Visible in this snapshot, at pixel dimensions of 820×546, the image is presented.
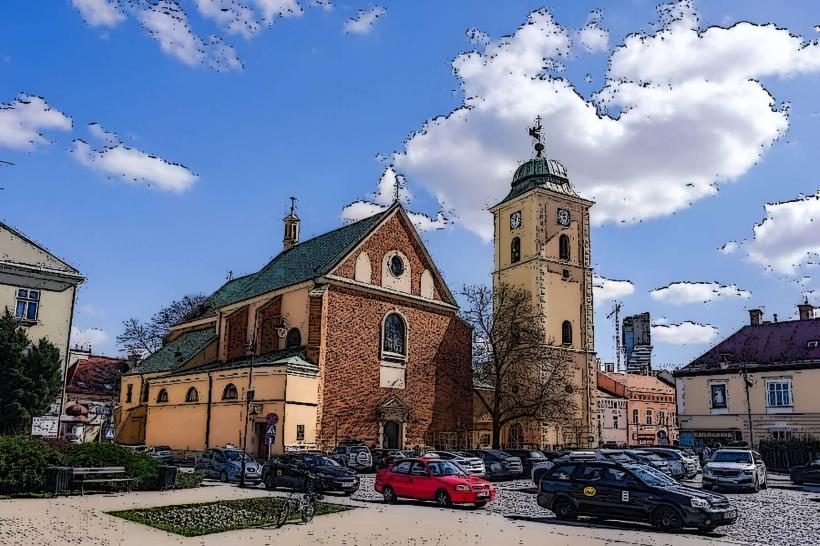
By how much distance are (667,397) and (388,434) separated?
50677mm

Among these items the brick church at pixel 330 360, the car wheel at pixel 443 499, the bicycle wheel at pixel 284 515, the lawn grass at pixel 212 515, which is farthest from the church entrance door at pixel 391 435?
the bicycle wheel at pixel 284 515

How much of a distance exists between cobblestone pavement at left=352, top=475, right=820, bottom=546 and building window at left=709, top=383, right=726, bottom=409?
1864 cm

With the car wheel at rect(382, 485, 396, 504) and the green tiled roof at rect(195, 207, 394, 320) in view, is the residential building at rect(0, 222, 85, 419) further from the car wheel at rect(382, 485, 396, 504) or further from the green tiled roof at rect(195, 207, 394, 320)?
the car wheel at rect(382, 485, 396, 504)

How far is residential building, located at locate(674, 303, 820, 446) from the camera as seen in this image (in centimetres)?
4438

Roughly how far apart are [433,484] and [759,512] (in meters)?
9.58

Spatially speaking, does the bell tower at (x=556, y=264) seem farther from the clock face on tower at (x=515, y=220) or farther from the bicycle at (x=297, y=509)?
the bicycle at (x=297, y=509)

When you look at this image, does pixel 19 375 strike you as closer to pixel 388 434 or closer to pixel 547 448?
pixel 388 434

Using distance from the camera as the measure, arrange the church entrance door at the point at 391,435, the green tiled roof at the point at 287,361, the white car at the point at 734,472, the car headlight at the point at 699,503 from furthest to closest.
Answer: the church entrance door at the point at 391,435, the green tiled roof at the point at 287,361, the white car at the point at 734,472, the car headlight at the point at 699,503

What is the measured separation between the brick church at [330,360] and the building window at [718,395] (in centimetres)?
1739

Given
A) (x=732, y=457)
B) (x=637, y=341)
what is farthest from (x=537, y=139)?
(x=637, y=341)

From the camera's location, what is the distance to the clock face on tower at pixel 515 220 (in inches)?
2163

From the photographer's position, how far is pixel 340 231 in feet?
156

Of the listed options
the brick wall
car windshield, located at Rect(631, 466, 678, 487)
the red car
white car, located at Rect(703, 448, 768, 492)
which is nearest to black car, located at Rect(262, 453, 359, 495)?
the red car

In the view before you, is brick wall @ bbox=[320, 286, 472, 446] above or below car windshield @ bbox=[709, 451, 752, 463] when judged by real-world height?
above
